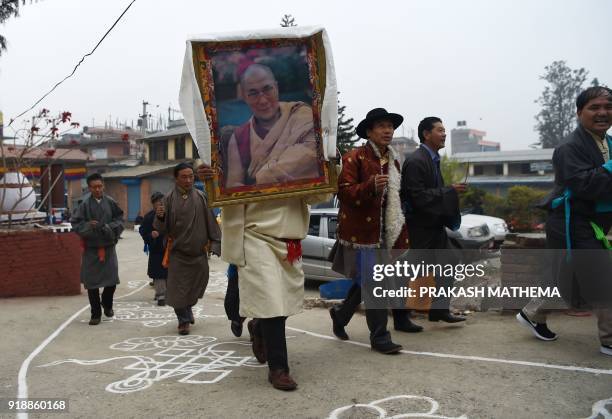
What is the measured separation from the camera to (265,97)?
12.5ft

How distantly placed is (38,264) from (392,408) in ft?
22.1

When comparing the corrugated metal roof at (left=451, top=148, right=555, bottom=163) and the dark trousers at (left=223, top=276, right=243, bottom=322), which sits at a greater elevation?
the corrugated metal roof at (left=451, top=148, right=555, bottom=163)

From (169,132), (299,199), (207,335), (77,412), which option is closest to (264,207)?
(299,199)

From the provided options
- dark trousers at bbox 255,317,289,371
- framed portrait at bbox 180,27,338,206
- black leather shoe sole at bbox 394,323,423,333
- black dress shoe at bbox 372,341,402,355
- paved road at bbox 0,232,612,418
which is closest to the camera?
paved road at bbox 0,232,612,418


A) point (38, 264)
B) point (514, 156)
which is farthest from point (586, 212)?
point (514, 156)

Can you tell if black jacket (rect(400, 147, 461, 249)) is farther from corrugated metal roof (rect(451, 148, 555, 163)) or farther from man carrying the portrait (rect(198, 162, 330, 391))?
corrugated metal roof (rect(451, 148, 555, 163))

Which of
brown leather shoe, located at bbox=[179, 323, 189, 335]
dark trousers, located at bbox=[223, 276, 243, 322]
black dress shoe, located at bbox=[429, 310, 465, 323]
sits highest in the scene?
dark trousers, located at bbox=[223, 276, 243, 322]

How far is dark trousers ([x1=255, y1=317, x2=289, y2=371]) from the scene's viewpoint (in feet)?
11.9

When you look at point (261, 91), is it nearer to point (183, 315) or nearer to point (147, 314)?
point (183, 315)

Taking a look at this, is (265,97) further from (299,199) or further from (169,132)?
(169,132)

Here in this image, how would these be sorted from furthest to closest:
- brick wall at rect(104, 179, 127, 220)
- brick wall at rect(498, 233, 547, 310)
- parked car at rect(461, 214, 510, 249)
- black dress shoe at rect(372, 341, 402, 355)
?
brick wall at rect(104, 179, 127, 220) < parked car at rect(461, 214, 510, 249) < brick wall at rect(498, 233, 547, 310) < black dress shoe at rect(372, 341, 402, 355)

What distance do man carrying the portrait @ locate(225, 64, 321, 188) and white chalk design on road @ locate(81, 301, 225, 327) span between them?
3042mm

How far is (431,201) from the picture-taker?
4.74m

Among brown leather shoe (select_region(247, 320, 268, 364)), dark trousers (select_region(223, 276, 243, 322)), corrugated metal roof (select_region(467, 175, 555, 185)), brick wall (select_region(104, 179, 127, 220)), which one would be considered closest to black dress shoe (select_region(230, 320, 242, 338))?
dark trousers (select_region(223, 276, 243, 322))
